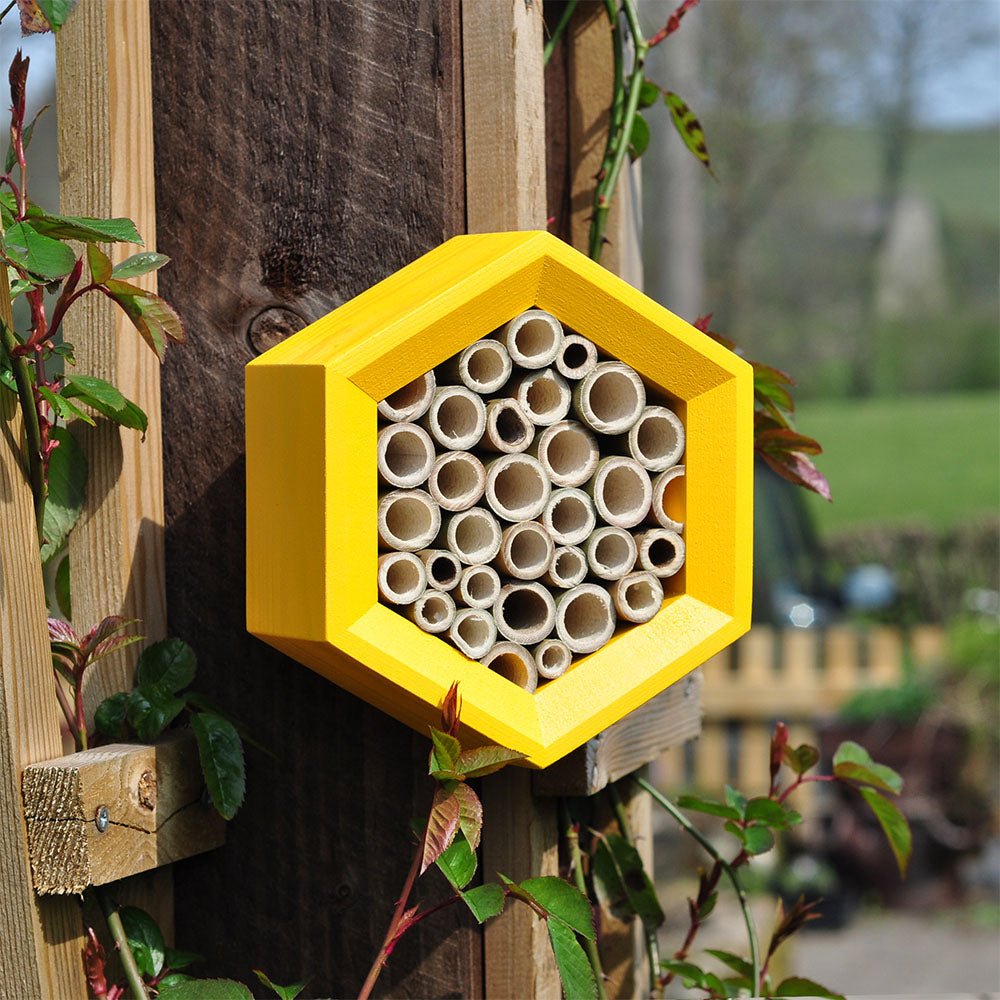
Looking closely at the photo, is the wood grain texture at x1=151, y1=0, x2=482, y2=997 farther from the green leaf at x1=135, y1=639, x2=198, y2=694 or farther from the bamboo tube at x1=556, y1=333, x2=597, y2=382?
the bamboo tube at x1=556, y1=333, x2=597, y2=382

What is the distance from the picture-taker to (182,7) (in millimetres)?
1108

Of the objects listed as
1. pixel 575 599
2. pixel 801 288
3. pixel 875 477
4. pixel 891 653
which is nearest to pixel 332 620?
pixel 575 599

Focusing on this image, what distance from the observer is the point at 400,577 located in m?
0.95

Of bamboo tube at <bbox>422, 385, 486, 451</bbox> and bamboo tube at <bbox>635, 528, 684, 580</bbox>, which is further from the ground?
bamboo tube at <bbox>422, 385, 486, 451</bbox>

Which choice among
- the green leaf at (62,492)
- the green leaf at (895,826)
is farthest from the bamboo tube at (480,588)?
the green leaf at (895,826)

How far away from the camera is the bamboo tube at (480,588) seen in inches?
38.1

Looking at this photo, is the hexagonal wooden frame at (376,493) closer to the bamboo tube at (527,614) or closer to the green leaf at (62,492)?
A: the bamboo tube at (527,614)

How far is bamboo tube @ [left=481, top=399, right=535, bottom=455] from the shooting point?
0.96 meters

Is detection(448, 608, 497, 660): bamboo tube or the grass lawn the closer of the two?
detection(448, 608, 497, 660): bamboo tube

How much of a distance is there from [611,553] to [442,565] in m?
0.16

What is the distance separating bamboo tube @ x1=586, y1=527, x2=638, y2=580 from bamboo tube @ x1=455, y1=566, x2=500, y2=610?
0.31 feet

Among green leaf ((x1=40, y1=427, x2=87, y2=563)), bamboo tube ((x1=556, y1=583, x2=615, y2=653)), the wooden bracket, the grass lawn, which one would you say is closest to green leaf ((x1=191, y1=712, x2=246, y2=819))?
the wooden bracket


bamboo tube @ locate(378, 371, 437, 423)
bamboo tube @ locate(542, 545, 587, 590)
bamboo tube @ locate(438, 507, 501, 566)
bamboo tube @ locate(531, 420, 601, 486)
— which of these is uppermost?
bamboo tube @ locate(378, 371, 437, 423)

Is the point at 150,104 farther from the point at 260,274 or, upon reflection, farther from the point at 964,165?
the point at 964,165
